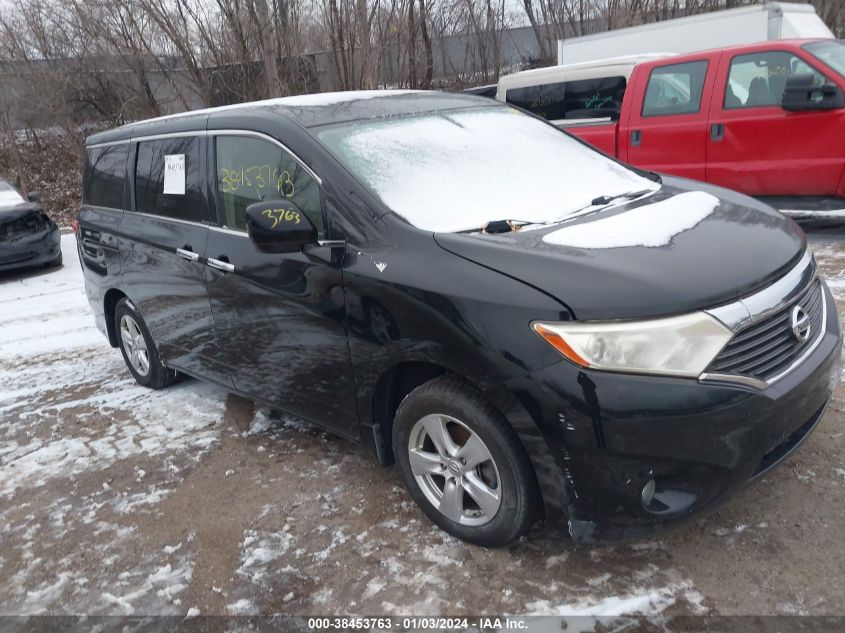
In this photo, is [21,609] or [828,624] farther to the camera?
[21,609]

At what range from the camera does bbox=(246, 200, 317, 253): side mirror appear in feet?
9.61

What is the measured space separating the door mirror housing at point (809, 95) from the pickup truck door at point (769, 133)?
3.3 inches

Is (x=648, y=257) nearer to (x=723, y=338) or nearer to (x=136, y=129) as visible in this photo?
(x=723, y=338)

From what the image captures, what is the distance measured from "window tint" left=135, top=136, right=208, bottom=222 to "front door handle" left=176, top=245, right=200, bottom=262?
169 millimetres

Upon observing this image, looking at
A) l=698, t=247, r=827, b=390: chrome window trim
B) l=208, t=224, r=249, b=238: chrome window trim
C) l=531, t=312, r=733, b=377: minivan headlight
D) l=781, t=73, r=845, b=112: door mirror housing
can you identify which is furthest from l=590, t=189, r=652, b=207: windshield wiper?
l=781, t=73, r=845, b=112: door mirror housing

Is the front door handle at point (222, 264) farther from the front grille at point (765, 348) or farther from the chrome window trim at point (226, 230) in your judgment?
the front grille at point (765, 348)

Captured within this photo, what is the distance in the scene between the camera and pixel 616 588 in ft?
8.36

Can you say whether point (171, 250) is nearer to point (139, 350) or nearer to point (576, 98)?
point (139, 350)

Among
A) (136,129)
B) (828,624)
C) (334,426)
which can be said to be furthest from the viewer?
(136,129)

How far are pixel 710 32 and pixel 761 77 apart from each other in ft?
14.3

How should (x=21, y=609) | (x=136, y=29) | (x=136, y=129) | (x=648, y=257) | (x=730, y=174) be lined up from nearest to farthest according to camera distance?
1. (x=648, y=257)
2. (x=21, y=609)
3. (x=136, y=129)
4. (x=730, y=174)
5. (x=136, y=29)

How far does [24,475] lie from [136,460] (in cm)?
59

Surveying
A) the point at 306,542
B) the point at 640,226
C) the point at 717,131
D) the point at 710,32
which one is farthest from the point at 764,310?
the point at 710,32

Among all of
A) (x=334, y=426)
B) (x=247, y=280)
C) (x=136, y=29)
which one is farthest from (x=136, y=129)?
(x=136, y=29)
